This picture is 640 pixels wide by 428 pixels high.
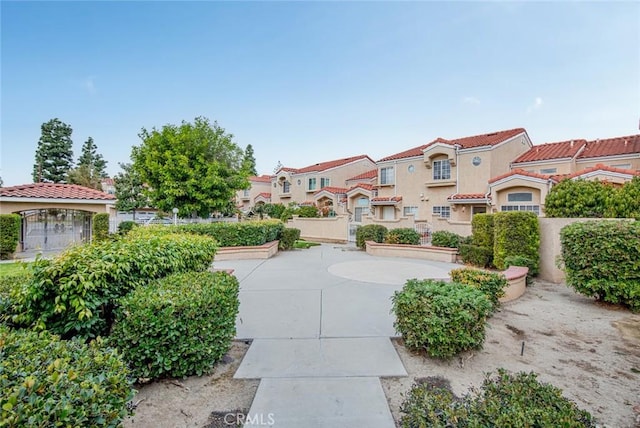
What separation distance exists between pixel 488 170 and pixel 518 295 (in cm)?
1427

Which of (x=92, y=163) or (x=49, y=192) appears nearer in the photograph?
(x=49, y=192)

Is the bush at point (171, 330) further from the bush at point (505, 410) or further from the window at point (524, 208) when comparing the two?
the window at point (524, 208)

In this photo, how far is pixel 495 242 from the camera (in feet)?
32.2

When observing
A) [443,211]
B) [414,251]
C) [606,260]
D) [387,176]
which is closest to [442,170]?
[443,211]

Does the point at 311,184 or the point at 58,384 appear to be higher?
the point at 311,184

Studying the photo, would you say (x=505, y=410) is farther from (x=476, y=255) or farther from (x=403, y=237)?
(x=403, y=237)

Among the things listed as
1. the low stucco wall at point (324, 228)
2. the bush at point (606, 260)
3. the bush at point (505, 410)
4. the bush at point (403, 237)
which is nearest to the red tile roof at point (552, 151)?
the bush at point (403, 237)

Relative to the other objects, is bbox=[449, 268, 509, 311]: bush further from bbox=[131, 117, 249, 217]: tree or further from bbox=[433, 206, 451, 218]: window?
bbox=[433, 206, 451, 218]: window

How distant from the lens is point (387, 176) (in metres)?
24.2

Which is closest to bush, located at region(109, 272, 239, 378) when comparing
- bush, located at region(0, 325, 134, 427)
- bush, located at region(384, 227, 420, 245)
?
bush, located at region(0, 325, 134, 427)

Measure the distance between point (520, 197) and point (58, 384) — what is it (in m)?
19.8

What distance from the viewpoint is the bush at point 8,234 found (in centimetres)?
1262

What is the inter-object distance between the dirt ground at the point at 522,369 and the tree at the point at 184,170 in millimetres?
15042

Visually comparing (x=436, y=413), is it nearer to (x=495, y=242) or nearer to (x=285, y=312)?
(x=285, y=312)
